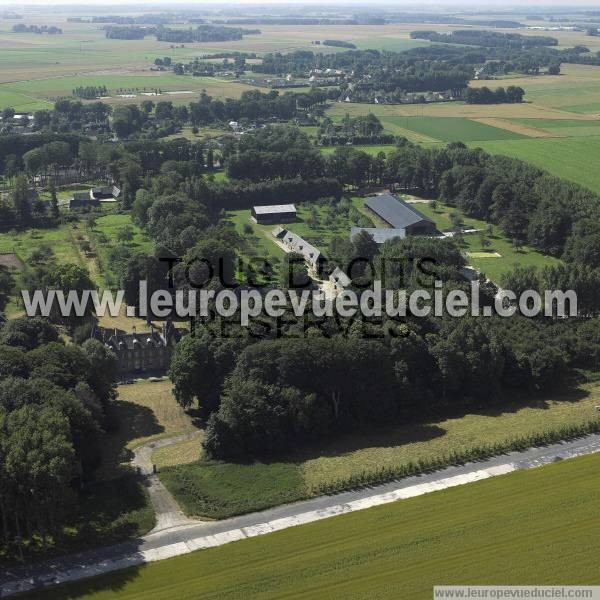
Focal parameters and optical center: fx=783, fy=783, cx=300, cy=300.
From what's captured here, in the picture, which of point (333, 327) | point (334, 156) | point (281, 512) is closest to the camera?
point (281, 512)

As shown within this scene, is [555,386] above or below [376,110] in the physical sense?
below

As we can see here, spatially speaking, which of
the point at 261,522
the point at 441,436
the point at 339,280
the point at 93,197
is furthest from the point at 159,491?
the point at 93,197

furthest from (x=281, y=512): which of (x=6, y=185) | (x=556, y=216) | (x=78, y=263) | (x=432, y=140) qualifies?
(x=432, y=140)

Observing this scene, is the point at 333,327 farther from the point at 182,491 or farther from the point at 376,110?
the point at 376,110

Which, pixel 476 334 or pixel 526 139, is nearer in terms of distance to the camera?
pixel 476 334

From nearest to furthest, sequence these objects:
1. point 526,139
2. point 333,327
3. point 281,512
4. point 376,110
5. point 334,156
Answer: point 281,512 < point 333,327 < point 334,156 < point 526,139 < point 376,110

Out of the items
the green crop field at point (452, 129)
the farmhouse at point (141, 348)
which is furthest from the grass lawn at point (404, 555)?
the green crop field at point (452, 129)

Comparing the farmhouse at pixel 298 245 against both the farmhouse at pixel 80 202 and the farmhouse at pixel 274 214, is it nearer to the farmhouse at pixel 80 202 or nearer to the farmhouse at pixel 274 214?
the farmhouse at pixel 274 214
